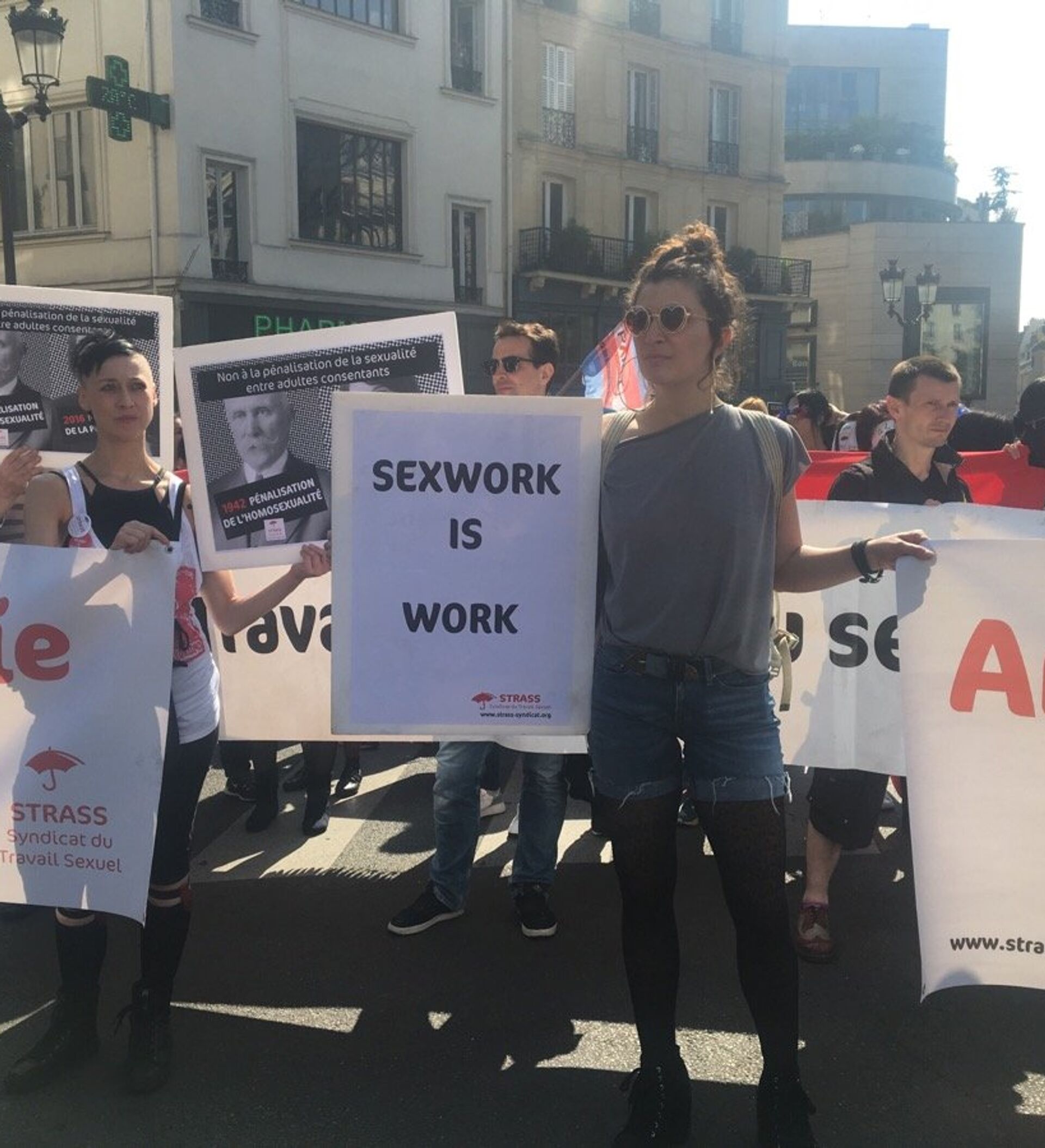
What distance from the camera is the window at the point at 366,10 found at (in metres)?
19.4

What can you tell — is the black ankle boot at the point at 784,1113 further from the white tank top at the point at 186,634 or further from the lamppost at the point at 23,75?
the lamppost at the point at 23,75

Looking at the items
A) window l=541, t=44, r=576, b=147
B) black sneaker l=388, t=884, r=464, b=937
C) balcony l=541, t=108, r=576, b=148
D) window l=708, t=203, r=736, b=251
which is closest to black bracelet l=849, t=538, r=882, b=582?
black sneaker l=388, t=884, r=464, b=937

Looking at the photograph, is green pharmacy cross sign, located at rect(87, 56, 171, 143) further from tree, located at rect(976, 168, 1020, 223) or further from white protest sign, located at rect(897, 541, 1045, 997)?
tree, located at rect(976, 168, 1020, 223)

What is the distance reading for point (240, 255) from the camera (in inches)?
741

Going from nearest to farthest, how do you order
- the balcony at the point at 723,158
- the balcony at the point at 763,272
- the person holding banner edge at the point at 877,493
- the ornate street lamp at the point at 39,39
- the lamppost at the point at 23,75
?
the person holding banner edge at the point at 877,493 < the lamppost at the point at 23,75 < the ornate street lamp at the point at 39,39 < the balcony at the point at 723,158 < the balcony at the point at 763,272

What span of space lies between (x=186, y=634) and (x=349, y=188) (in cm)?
1848

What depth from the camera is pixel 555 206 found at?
83.9 ft

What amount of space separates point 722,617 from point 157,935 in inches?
67.4

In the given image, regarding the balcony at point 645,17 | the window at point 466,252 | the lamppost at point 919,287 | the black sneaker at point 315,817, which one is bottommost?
the black sneaker at point 315,817

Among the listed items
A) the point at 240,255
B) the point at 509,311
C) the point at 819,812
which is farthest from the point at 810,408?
the point at 509,311

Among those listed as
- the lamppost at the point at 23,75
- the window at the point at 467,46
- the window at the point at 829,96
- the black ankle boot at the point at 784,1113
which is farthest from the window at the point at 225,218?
the window at the point at 829,96

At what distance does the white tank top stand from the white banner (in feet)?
0.19

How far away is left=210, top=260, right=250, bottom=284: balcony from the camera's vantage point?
1834 centimetres

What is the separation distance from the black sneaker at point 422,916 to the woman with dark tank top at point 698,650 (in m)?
1.28
